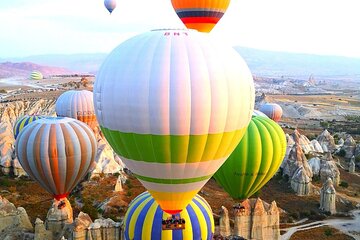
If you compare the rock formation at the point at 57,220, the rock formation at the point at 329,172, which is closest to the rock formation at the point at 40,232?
the rock formation at the point at 57,220

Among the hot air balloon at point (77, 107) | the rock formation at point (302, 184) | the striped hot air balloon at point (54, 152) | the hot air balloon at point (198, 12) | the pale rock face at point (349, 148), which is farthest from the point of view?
the pale rock face at point (349, 148)

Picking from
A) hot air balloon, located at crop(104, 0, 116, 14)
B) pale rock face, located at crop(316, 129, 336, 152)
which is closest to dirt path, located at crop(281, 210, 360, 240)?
pale rock face, located at crop(316, 129, 336, 152)

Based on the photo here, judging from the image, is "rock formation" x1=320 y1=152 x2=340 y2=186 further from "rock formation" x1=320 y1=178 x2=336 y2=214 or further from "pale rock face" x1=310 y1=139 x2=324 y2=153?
"pale rock face" x1=310 y1=139 x2=324 y2=153

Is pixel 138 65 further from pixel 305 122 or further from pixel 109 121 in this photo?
pixel 305 122

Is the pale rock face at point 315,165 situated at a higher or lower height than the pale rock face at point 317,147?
lower

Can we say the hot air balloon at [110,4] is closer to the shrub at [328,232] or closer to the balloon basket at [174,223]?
the shrub at [328,232]

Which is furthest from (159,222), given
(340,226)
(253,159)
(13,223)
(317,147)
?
(317,147)
